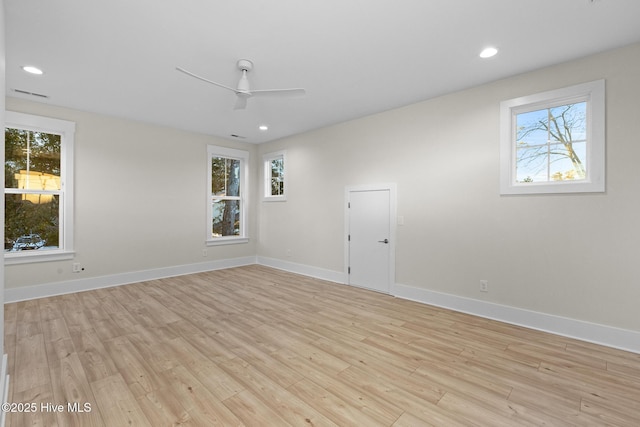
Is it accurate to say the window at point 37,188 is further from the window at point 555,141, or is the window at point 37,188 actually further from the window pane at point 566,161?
the window pane at point 566,161

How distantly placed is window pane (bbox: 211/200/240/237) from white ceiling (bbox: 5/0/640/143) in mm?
2765

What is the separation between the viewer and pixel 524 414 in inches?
70.4

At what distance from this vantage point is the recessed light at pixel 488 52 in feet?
8.77

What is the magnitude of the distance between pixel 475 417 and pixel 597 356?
169cm

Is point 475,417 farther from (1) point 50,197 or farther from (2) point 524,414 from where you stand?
(1) point 50,197

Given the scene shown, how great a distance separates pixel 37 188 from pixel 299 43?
4523mm

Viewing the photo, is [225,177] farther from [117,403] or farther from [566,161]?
[566,161]

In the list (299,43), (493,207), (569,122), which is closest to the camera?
(299,43)

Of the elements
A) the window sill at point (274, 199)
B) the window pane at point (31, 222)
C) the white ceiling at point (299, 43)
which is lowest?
the window pane at point (31, 222)

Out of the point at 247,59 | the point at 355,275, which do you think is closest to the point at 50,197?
the point at 247,59

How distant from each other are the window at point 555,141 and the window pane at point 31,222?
254 inches

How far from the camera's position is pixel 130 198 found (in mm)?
4906

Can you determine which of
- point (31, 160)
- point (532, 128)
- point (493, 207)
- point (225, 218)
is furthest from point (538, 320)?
point (31, 160)

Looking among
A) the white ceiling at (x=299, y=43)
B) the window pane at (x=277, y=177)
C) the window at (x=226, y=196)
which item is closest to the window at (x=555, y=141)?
the white ceiling at (x=299, y=43)
